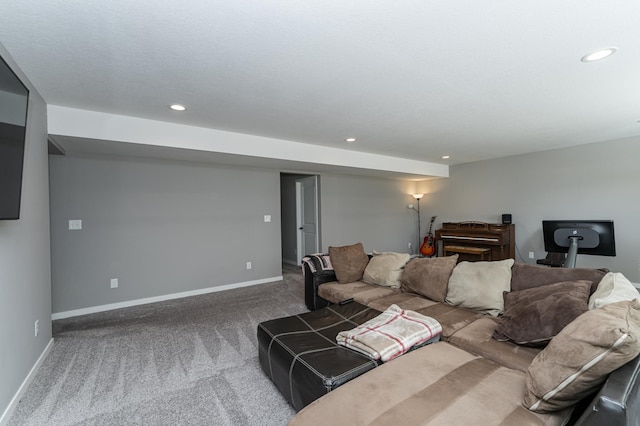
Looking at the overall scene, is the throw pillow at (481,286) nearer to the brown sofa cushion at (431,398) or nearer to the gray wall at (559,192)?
the brown sofa cushion at (431,398)

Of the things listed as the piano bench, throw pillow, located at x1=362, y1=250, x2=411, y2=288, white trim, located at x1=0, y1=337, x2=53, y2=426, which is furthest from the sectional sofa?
the piano bench

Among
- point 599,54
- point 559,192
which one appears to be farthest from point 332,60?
point 559,192

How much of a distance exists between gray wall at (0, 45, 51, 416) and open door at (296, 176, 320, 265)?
408 centimetres

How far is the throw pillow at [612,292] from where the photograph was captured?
5.20ft

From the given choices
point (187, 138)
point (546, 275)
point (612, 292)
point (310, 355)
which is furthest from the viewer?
point (187, 138)

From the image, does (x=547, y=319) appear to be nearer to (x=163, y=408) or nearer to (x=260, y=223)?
(x=163, y=408)

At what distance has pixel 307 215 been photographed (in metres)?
6.39

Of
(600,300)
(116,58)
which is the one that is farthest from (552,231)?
(116,58)

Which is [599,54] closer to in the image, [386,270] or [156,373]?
[386,270]

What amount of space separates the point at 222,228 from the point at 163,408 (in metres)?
3.05

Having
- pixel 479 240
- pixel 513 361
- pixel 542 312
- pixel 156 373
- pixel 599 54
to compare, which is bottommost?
pixel 156 373

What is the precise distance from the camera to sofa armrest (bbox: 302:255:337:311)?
357 centimetres

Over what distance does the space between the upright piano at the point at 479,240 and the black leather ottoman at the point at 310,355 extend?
4016 millimetres

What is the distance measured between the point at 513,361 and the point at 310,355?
1171 millimetres
